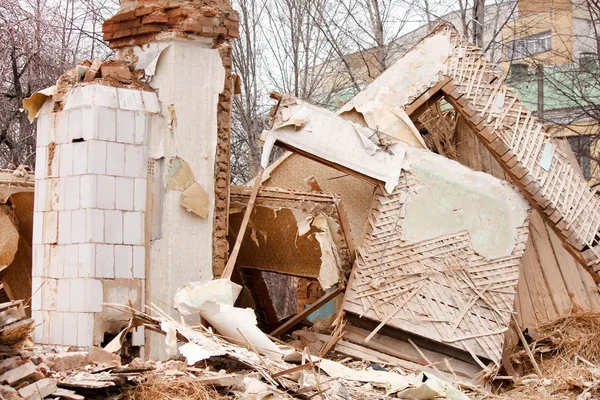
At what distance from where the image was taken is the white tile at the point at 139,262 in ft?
29.2

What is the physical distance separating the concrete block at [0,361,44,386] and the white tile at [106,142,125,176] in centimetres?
237

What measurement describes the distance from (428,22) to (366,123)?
8.91m

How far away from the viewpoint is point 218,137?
30.8 feet

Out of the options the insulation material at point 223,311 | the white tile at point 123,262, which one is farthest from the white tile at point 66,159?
the insulation material at point 223,311

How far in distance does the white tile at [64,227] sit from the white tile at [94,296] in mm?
462

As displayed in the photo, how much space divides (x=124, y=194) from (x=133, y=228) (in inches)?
12.6

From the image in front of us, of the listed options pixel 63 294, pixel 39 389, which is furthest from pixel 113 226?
pixel 39 389

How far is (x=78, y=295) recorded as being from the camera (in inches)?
343

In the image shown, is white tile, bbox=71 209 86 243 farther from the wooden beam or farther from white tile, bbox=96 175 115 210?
the wooden beam

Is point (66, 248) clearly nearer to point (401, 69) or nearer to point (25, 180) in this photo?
point (25, 180)

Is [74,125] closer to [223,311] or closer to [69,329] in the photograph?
[69,329]

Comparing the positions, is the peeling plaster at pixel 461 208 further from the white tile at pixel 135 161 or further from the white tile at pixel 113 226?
the white tile at pixel 113 226

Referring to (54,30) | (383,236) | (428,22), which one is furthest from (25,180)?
(428,22)

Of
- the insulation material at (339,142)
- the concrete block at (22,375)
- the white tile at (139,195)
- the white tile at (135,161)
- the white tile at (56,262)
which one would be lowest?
the concrete block at (22,375)
